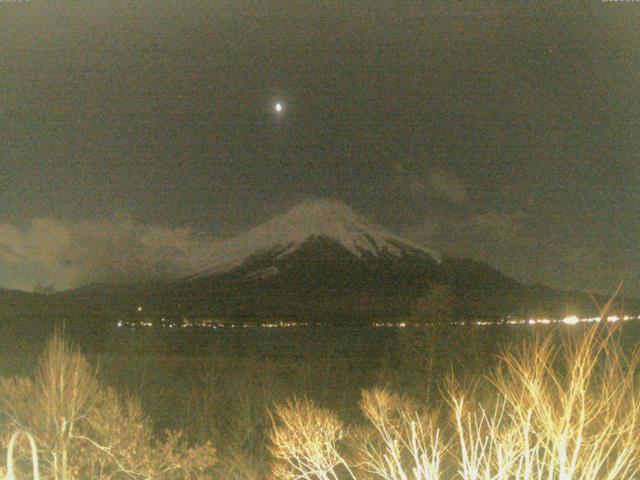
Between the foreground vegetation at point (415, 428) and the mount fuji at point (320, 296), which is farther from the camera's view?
the mount fuji at point (320, 296)

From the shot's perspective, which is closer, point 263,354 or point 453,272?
point 263,354

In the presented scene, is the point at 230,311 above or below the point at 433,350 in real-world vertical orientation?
above

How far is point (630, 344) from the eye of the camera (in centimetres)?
2941

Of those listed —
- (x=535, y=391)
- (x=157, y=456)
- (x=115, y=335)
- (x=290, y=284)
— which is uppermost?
(x=290, y=284)

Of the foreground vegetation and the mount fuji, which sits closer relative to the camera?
the foreground vegetation

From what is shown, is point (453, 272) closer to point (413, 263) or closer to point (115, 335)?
point (413, 263)

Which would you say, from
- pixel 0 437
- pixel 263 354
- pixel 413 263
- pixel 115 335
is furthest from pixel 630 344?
pixel 413 263

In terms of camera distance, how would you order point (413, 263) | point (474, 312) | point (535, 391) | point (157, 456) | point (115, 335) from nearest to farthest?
1. point (535, 391)
2. point (157, 456)
3. point (115, 335)
4. point (474, 312)
5. point (413, 263)

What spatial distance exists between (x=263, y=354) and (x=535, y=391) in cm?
8524

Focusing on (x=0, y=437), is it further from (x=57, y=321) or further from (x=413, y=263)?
(x=413, y=263)

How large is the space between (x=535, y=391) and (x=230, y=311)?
145806mm

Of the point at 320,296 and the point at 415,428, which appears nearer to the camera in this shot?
the point at 415,428

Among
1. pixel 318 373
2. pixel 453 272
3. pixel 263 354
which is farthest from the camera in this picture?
pixel 453 272

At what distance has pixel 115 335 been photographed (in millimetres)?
96375
